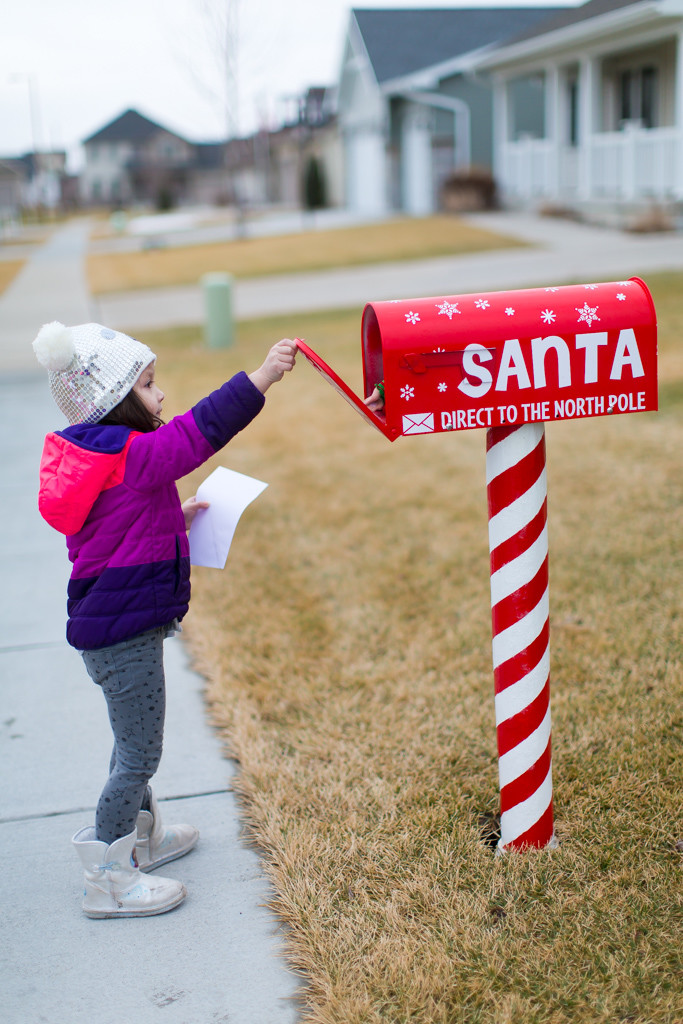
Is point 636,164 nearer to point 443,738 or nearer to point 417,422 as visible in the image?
point 443,738

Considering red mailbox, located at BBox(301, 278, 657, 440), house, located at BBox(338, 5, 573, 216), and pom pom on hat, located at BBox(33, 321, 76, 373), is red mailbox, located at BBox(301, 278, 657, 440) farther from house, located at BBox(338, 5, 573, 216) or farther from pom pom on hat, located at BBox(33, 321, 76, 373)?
house, located at BBox(338, 5, 573, 216)

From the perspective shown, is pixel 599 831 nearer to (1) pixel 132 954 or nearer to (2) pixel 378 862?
(2) pixel 378 862

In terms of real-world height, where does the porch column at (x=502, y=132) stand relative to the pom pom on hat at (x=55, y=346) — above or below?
above

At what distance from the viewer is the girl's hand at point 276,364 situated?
217 centimetres

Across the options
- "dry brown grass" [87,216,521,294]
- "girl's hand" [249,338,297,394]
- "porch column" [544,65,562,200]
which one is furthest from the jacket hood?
"porch column" [544,65,562,200]

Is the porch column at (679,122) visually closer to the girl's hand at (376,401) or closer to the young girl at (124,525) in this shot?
the girl's hand at (376,401)

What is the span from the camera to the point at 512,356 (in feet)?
6.91

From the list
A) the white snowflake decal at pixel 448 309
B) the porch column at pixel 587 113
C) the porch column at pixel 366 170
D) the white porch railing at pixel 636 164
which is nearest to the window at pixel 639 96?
the porch column at pixel 587 113

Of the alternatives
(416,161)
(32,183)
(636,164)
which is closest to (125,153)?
(32,183)

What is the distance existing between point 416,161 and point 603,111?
829 cm

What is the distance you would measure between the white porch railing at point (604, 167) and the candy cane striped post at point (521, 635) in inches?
678

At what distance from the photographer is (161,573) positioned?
91.4 inches

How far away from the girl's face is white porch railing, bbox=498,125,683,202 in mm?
17444

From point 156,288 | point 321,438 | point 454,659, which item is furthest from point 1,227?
point 454,659
